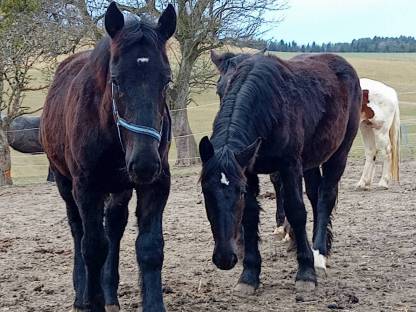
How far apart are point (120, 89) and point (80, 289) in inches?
70.3

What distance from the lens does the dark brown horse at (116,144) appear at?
355 centimetres

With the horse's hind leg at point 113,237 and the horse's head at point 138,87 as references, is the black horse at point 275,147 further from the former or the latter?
the horse's head at point 138,87

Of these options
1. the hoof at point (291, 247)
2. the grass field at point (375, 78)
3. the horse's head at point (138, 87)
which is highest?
the horse's head at point (138, 87)

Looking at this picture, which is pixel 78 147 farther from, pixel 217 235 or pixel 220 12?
pixel 220 12

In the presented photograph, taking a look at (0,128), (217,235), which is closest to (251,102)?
(217,235)

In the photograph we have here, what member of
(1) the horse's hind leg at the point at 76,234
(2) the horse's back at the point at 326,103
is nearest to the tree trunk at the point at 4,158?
(2) the horse's back at the point at 326,103

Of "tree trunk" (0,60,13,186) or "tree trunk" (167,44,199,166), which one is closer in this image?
"tree trunk" (0,60,13,186)

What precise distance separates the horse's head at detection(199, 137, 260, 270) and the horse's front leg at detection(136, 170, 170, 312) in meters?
0.40

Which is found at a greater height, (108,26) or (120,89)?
(108,26)

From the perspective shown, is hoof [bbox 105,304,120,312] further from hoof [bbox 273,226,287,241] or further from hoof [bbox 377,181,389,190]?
hoof [bbox 377,181,389,190]

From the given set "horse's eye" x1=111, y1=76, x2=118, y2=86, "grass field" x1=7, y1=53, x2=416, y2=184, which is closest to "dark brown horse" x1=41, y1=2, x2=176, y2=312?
"horse's eye" x1=111, y1=76, x2=118, y2=86

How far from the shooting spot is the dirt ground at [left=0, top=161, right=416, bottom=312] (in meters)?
5.03

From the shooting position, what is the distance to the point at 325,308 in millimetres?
4805

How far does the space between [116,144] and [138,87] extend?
0.55 metres
